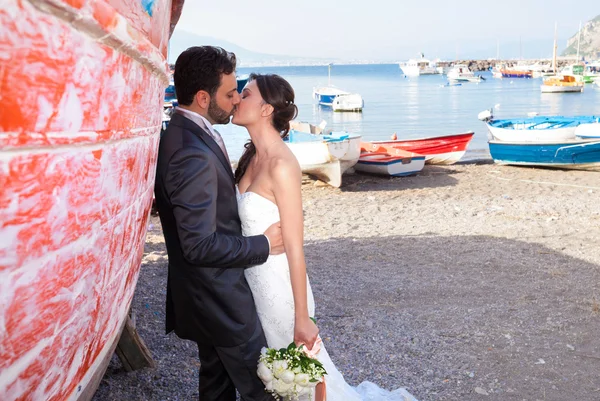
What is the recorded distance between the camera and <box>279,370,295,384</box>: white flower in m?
2.54

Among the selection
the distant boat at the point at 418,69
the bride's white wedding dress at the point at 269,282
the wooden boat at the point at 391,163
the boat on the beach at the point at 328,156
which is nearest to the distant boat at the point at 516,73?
the distant boat at the point at 418,69

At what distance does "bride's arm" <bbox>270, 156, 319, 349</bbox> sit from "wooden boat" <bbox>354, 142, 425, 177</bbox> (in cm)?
1151

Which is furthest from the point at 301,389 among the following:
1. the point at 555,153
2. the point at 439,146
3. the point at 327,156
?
the point at 439,146

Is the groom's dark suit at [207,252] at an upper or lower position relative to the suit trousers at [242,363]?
upper

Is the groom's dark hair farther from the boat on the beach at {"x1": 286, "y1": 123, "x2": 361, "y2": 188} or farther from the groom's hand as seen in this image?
the boat on the beach at {"x1": 286, "y1": 123, "x2": 361, "y2": 188}

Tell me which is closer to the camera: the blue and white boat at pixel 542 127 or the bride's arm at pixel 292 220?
the bride's arm at pixel 292 220

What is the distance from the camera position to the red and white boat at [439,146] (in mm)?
16297

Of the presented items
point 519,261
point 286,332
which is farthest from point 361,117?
point 286,332

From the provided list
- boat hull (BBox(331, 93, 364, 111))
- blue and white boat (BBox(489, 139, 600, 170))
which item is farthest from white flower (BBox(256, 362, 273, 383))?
boat hull (BBox(331, 93, 364, 111))

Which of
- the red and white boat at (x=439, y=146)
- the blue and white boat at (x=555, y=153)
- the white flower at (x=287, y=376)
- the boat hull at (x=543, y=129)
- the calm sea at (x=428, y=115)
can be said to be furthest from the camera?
the calm sea at (x=428, y=115)

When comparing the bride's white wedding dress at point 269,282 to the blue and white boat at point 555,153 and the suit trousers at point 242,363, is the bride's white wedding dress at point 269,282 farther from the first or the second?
the blue and white boat at point 555,153

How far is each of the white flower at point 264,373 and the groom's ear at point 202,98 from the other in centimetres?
111

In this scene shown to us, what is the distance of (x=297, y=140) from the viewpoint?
46.3 feet

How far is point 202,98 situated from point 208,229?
1.94 feet
